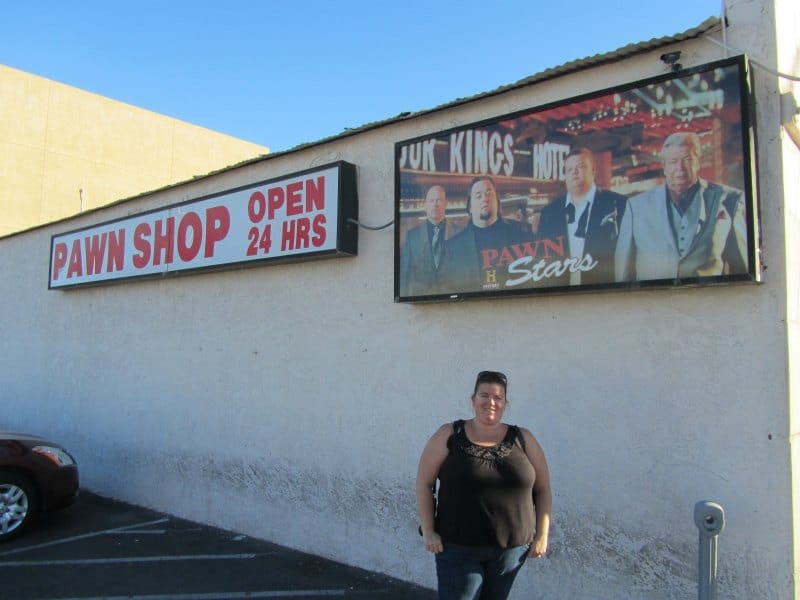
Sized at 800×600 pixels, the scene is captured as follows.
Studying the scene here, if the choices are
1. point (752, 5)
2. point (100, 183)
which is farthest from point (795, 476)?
point (100, 183)

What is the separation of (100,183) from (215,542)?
44.3 feet

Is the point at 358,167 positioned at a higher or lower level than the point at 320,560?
higher

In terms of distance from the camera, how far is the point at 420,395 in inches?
213

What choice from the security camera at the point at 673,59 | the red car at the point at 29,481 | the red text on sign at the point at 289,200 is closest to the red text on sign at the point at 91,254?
the red car at the point at 29,481

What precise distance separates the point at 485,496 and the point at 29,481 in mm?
5726

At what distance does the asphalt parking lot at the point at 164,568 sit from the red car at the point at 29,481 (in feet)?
0.88

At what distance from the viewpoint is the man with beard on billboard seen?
4.86 metres

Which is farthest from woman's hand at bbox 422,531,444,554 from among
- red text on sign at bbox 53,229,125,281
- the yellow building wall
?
the yellow building wall

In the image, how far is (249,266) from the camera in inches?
273

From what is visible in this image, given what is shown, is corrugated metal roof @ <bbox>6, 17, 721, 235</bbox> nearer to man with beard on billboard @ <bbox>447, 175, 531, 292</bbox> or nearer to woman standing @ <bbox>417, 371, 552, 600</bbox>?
man with beard on billboard @ <bbox>447, 175, 531, 292</bbox>

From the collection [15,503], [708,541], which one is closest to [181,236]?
[15,503]

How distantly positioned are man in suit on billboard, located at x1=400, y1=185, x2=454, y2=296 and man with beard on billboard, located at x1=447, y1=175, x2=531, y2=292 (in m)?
0.11

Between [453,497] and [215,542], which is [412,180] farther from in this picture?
[215,542]

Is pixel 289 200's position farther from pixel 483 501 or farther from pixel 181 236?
pixel 483 501
